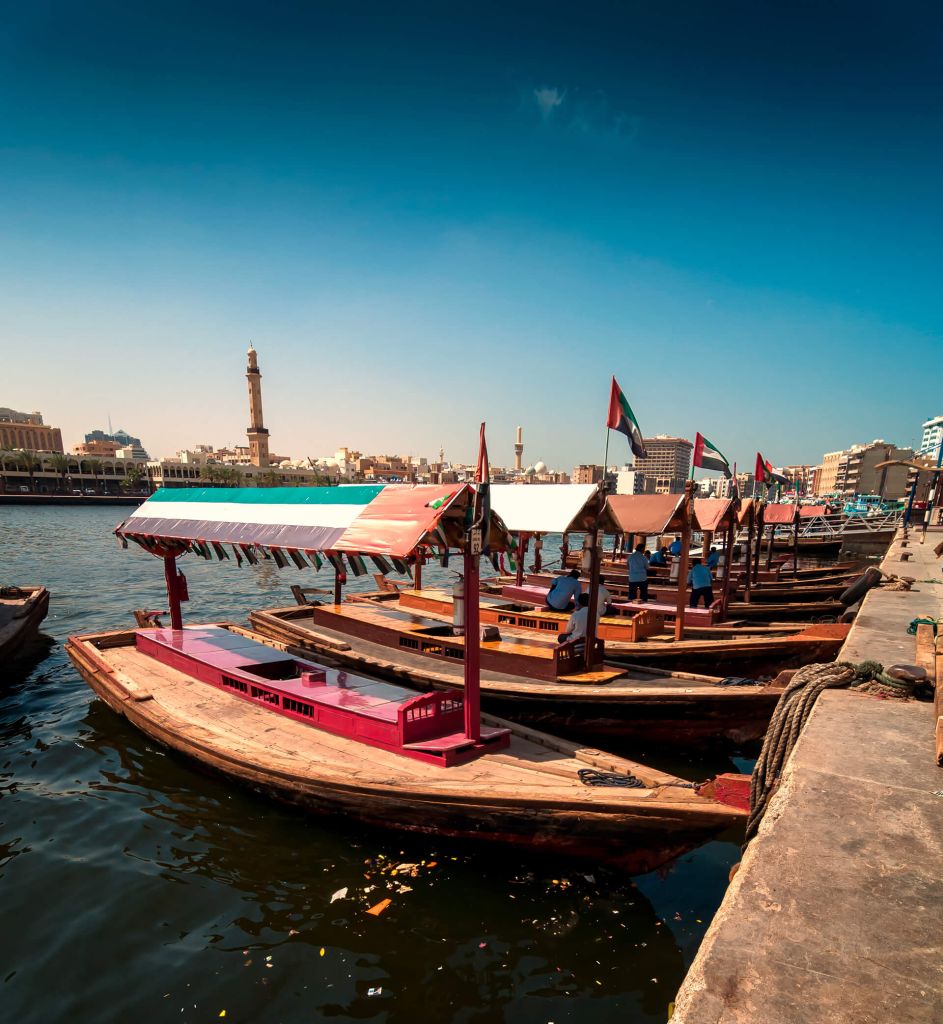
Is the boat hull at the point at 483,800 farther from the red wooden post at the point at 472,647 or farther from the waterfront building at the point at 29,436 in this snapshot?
the waterfront building at the point at 29,436

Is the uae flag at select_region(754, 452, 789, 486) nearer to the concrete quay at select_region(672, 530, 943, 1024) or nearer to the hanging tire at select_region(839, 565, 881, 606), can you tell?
the hanging tire at select_region(839, 565, 881, 606)

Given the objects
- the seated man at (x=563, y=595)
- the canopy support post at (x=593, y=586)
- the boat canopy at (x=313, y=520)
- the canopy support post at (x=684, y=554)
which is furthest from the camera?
the seated man at (x=563, y=595)

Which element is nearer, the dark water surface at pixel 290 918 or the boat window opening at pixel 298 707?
the dark water surface at pixel 290 918

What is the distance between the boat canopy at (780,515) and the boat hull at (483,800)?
26.3 metres

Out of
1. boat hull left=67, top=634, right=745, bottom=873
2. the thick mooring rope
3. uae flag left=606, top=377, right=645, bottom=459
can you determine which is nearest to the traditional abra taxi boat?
boat hull left=67, top=634, right=745, bottom=873

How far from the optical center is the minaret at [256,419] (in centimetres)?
14682

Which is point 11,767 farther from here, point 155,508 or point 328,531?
point 328,531

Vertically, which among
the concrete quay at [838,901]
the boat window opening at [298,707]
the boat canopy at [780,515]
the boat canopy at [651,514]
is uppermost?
the boat canopy at [651,514]

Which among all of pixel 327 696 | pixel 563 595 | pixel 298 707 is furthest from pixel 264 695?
pixel 563 595

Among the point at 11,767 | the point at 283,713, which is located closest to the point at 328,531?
the point at 283,713

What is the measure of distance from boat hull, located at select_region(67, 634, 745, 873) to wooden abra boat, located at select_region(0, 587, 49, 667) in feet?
30.6

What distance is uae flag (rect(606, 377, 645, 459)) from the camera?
12031 millimetres

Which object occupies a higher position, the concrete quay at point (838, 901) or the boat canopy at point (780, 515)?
the concrete quay at point (838, 901)

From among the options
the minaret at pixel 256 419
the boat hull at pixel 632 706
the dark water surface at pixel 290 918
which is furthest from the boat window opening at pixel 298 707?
the minaret at pixel 256 419
